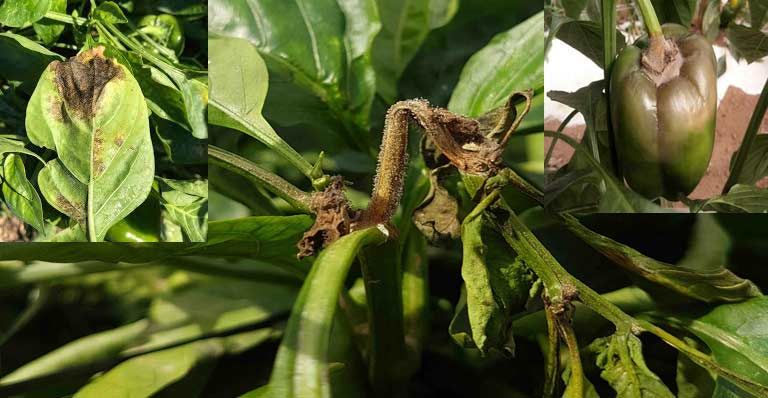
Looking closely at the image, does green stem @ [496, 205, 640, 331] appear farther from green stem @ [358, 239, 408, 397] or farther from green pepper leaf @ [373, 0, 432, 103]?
green pepper leaf @ [373, 0, 432, 103]

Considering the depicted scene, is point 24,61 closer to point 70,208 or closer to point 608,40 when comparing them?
point 70,208

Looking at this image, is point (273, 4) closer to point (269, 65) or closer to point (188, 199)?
point (269, 65)

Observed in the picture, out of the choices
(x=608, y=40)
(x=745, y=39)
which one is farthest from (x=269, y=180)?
(x=745, y=39)

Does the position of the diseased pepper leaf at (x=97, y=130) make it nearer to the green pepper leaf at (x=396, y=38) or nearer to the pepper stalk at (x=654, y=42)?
the green pepper leaf at (x=396, y=38)

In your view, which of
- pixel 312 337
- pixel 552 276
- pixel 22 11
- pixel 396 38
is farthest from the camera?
pixel 396 38

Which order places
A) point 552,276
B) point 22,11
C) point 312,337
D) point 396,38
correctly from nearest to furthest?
1. point 312,337
2. point 552,276
3. point 22,11
4. point 396,38

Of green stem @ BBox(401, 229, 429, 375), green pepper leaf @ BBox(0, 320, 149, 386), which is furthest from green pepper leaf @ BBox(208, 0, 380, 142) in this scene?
green pepper leaf @ BBox(0, 320, 149, 386)

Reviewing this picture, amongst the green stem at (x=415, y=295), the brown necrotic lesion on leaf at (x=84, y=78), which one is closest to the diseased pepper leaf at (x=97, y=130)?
the brown necrotic lesion on leaf at (x=84, y=78)
